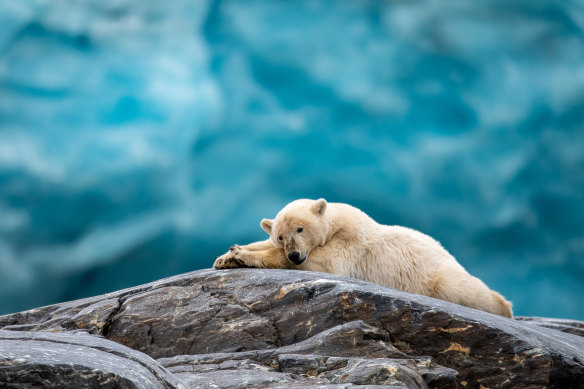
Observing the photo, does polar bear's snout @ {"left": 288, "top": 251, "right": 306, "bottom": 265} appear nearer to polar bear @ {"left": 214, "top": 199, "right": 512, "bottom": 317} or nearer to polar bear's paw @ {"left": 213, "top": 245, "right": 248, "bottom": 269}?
polar bear @ {"left": 214, "top": 199, "right": 512, "bottom": 317}

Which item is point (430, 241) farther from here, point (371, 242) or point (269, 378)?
point (269, 378)

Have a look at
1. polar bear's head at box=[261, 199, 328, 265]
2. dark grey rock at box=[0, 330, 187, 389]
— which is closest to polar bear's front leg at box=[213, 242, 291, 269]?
polar bear's head at box=[261, 199, 328, 265]

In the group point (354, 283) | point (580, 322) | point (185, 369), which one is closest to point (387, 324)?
point (354, 283)

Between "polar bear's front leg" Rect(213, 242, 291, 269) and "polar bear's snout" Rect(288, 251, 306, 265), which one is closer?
"polar bear's front leg" Rect(213, 242, 291, 269)

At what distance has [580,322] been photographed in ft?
44.5

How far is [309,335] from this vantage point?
812 centimetres

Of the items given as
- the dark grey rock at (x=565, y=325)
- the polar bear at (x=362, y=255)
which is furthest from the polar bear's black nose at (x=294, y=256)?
the dark grey rock at (x=565, y=325)

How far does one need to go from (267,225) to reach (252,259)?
1284 mm

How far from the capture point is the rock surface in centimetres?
678

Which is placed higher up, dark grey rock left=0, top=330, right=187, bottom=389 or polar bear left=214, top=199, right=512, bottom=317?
polar bear left=214, top=199, right=512, bottom=317

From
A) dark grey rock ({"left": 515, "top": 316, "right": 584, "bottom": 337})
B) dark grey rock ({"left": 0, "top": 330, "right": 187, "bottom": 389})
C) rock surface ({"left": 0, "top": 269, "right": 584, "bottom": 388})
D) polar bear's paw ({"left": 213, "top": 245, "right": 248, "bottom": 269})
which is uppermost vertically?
polar bear's paw ({"left": 213, "top": 245, "right": 248, "bottom": 269})

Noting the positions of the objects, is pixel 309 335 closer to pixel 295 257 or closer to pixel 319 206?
pixel 295 257

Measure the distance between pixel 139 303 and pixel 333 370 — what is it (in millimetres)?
3571

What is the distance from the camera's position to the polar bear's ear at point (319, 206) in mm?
10664
